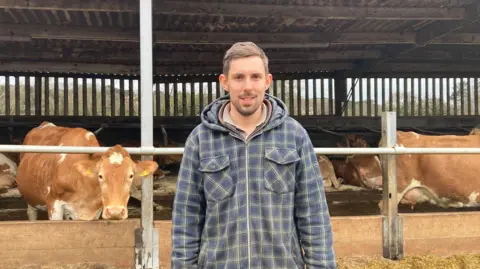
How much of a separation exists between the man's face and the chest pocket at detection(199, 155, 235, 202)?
9.3 inches

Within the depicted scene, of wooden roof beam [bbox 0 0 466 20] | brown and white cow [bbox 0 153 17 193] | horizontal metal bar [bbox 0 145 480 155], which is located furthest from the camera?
brown and white cow [bbox 0 153 17 193]

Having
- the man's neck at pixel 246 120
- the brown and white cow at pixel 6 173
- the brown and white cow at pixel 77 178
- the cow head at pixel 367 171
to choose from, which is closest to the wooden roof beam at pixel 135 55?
the brown and white cow at pixel 6 173

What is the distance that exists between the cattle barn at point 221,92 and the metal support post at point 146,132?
13 mm

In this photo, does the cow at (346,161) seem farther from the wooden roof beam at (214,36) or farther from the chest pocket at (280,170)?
the chest pocket at (280,170)

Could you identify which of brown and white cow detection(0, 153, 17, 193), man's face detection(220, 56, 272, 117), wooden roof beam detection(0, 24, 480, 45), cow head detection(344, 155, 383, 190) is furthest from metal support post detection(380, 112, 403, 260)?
brown and white cow detection(0, 153, 17, 193)

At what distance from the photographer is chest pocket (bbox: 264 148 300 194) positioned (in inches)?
72.8

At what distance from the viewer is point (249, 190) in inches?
72.6

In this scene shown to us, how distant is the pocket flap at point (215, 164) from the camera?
6.07 feet

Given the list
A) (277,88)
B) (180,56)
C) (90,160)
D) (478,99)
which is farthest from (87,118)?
(478,99)

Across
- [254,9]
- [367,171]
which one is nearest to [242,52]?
[254,9]

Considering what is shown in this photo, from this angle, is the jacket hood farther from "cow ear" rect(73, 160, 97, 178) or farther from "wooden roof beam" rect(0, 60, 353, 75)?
"wooden roof beam" rect(0, 60, 353, 75)

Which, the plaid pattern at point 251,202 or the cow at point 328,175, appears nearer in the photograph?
the plaid pattern at point 251,202

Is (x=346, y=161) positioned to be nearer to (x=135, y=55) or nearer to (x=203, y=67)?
(x=203, y=67)

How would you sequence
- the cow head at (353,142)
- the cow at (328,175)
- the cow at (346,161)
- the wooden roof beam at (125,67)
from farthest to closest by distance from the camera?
1. the cow head at (353,142)
2. the wooden roof beam at (125,67)
3. the cow at (346,161)
4. the cow at (328,175)
